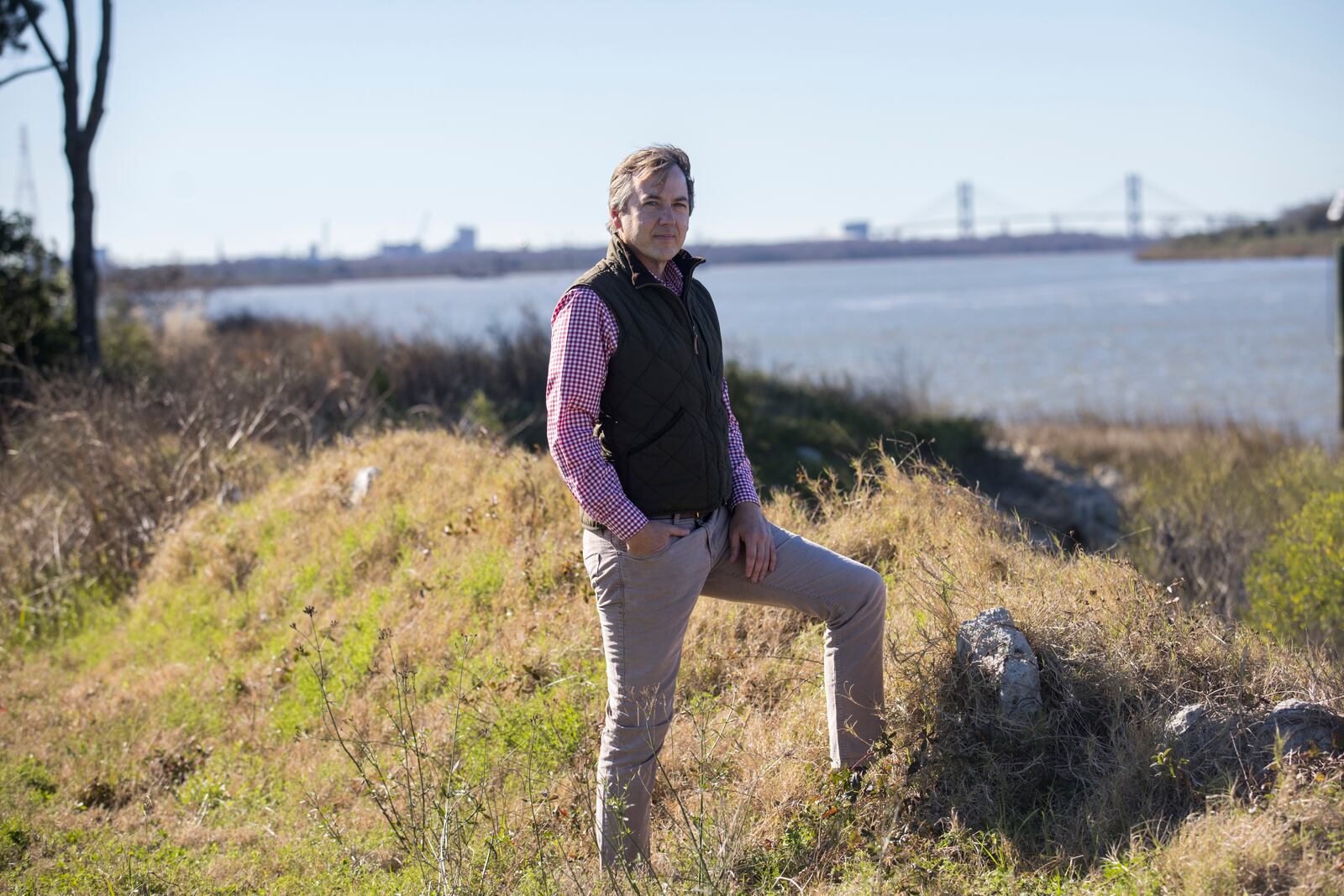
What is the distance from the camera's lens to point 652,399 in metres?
3.69

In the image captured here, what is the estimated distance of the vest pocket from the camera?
370cm

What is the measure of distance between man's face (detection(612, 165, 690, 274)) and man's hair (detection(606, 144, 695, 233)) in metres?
0.02

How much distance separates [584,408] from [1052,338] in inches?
1987

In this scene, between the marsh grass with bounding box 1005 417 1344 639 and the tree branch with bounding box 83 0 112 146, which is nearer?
the marsh grass with bounding box 1005 417 1344 639

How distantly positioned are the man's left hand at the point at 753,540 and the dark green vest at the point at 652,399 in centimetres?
18

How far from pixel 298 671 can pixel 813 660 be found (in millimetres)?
2981

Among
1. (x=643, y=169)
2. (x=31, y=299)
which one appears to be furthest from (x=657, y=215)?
(x=31, y=299)

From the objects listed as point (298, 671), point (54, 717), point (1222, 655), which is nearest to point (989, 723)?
point (1222, 655)

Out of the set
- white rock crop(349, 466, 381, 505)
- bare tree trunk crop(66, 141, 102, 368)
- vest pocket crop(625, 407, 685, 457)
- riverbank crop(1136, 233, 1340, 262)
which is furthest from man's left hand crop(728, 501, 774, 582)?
riverbank crop(1136, 233, 1340, 262)

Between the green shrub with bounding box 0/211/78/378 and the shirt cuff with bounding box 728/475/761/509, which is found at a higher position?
the green shrub with bounding box 0/211/78/378

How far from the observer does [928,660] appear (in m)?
4.68

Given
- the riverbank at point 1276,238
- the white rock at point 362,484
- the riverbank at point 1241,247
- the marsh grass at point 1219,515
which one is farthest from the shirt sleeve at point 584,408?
the riverbank at point 1276,238

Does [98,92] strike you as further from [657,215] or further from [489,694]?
[657,215]

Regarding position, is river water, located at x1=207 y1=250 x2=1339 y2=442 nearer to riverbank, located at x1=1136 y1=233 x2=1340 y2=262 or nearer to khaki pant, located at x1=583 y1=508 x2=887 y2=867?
riverbank, located at x1=1136 y1=233 x2=1340 y2=262
